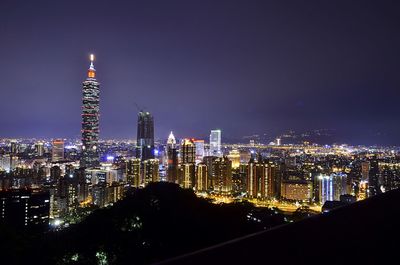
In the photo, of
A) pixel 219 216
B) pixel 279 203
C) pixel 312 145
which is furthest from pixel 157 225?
pixel 312 145

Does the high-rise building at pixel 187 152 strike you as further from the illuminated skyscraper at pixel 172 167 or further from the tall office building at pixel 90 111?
the tall office building at pixel 90 111

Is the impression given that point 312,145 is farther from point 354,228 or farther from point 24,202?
point 354,228

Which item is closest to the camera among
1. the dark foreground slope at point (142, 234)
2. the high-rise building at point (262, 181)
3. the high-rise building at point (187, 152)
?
the dark foreground slope at point (142, 234)

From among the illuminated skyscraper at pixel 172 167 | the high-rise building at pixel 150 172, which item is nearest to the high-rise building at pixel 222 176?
the illuminated skyscraper at pixel 172 167

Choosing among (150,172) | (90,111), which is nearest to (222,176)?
(150,172)

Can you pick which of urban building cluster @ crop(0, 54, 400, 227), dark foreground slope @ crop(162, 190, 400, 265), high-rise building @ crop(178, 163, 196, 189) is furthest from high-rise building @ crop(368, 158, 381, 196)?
dark foreground slope @ crop(162, 190, 400, 265)

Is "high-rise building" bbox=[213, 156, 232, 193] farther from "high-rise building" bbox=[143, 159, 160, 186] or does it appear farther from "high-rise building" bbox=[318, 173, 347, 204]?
"high-rise building" bbox=[318, 173, 347, 204]

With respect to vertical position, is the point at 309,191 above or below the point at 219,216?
below
